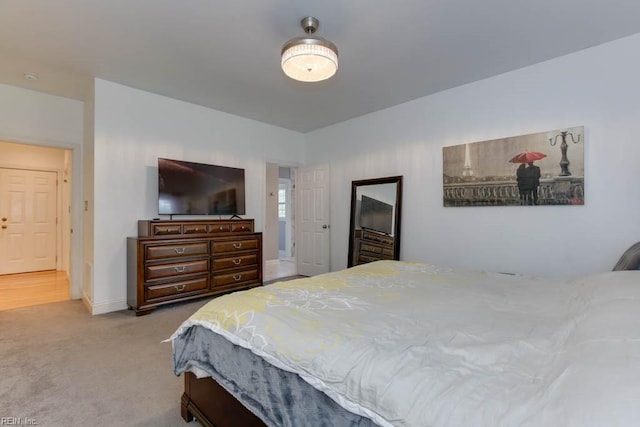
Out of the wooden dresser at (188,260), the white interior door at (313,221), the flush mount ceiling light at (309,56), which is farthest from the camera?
the white interior door at (313,221)

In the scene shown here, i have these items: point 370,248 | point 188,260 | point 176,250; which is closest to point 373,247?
point 370,248

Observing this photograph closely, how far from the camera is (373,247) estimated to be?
176 inches

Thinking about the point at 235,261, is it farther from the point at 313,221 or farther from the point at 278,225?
the point at 278,225

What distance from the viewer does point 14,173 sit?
18.6ft

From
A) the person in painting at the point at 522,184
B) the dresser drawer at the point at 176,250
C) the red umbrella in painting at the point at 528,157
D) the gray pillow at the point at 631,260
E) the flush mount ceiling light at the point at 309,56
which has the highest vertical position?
the flush mount ceiling light at the point at 309,56

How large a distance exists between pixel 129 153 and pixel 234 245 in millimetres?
1671

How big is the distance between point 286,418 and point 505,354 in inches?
28.7

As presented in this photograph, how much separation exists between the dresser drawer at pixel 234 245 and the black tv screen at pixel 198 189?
484 millimetres

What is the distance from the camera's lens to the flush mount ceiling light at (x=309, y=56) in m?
2.13

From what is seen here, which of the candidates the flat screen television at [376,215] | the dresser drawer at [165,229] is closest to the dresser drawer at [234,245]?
the dresser drawer at [165,229]

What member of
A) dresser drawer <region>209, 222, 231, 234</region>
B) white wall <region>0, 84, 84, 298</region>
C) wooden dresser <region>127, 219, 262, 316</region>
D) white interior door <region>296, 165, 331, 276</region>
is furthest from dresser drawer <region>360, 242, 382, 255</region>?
white wall <region>0, 84, 84, 298</region>

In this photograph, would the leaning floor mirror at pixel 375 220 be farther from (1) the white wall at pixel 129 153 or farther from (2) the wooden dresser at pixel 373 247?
(1) the white wall at pixel 129 153

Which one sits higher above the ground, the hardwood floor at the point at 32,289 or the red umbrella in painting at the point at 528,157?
the red umbrella in painting at the point at 528,157

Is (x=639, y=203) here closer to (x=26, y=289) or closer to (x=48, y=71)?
(x=48, y=71)
